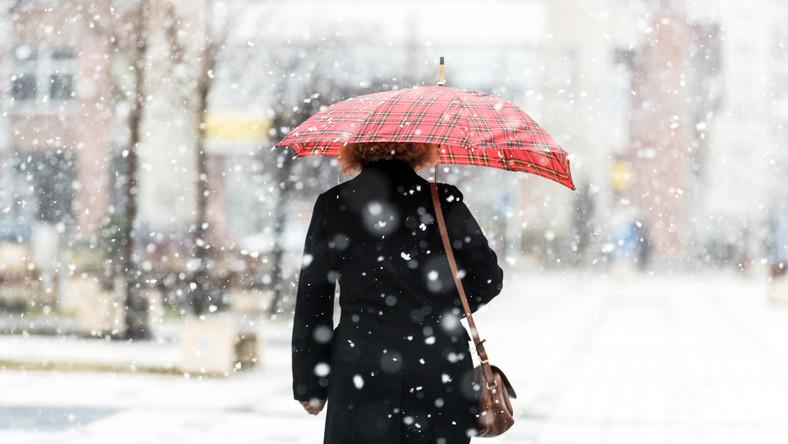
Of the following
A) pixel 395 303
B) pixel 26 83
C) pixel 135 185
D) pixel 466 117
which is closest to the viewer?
pixel 395 303

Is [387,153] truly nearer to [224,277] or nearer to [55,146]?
[224,277]

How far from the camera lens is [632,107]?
5569cm

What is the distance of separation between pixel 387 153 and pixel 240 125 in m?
15.2

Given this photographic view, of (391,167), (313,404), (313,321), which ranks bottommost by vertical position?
(313,404)

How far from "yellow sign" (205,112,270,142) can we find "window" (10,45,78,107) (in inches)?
239

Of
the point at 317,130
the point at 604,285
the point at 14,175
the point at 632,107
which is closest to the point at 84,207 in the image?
the point at 14,175

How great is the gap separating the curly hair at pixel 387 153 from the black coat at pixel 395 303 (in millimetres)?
56

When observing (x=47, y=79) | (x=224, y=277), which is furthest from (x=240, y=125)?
(x=47, y=79)

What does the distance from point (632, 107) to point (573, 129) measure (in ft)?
21.7

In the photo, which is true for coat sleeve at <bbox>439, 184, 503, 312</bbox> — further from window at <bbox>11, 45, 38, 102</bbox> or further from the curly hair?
window at <bbox>11, 45, 38, 102</bbox>

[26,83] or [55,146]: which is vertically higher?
[26,83]

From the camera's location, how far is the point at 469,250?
336 centimetres

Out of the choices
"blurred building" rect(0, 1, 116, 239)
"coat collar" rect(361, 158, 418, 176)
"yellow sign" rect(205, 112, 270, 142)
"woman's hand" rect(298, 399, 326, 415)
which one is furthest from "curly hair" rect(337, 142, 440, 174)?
"blurred building" rect(0, 1, 116, 239)

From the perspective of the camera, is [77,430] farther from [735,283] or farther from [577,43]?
[577,43]
